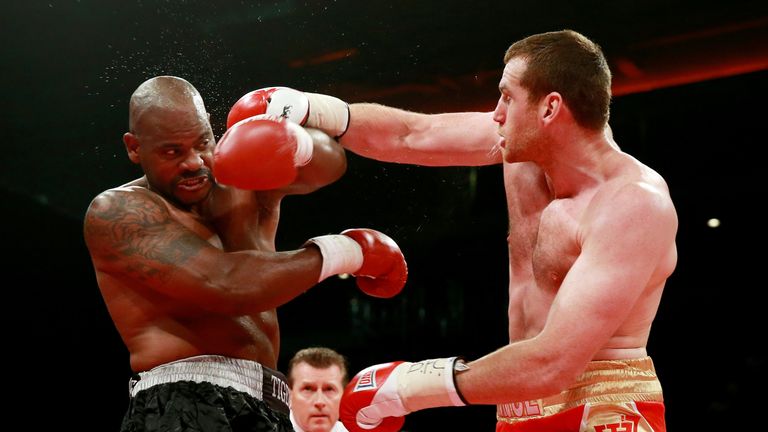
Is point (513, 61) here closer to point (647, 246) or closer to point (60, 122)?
point (647, 246)

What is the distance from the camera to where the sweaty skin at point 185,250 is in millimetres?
1814

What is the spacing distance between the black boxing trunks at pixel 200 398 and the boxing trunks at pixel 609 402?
26.2 inches

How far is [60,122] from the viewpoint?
226 inches

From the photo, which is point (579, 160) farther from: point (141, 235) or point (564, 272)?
point (141, 235)

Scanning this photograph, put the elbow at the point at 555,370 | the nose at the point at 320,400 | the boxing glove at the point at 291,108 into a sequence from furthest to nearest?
1. the nose at the point at 320,400
2. the boxing glove at the point at 291,108
3. the elbow at the point at 555,370

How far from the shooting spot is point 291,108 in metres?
2.09

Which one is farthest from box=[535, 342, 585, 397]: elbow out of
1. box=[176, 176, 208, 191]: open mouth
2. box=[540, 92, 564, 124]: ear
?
box=[176, 176, 208, 191]: open mouth

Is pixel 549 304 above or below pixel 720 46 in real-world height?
below

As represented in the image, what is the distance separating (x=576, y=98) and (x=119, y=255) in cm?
113

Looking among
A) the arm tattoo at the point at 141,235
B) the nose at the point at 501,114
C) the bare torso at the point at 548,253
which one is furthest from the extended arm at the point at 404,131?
the arm tattoo at the point at 141,235

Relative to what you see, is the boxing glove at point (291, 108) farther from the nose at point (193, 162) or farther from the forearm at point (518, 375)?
the forearm at point (518, 375)

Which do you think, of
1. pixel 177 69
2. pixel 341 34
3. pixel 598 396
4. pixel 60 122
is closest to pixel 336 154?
pixel 598 396

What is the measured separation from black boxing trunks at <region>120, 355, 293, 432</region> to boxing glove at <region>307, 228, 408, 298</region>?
315mm

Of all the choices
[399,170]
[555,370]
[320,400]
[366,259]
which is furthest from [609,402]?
[399,170]
